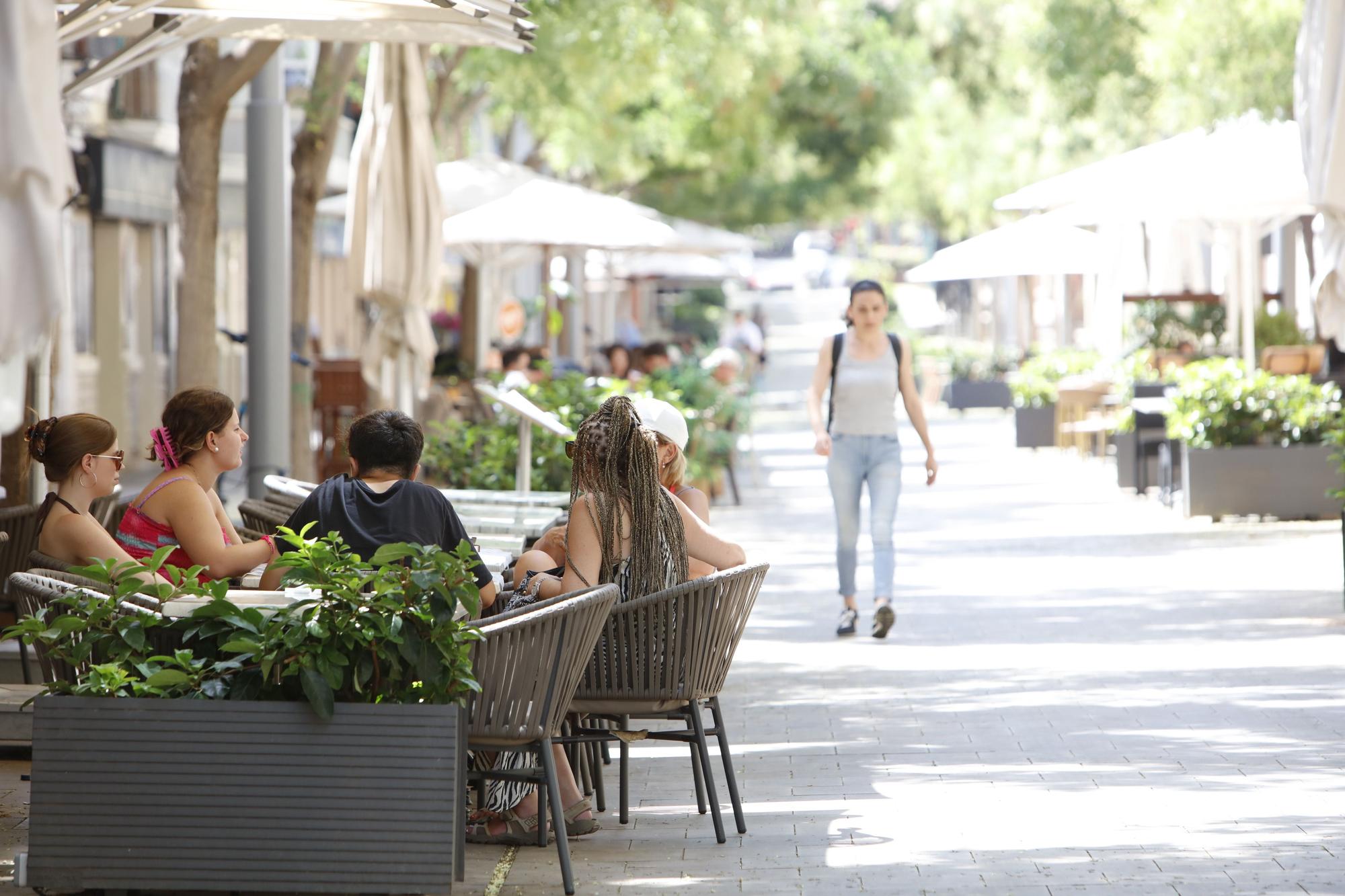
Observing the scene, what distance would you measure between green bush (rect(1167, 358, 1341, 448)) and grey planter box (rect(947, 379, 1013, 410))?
55.8 ft

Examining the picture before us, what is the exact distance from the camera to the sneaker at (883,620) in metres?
9.77

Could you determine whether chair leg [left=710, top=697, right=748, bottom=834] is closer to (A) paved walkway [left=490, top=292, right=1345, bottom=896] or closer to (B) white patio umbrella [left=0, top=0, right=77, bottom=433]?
(A) paved walkway [left=490, top=292, right=1345, bottom=896]

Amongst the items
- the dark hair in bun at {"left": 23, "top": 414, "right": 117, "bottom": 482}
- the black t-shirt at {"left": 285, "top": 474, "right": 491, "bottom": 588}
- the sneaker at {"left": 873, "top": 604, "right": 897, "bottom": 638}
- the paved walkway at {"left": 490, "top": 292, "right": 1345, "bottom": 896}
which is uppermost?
the dark hair in bun at {"left": 23, "top": 414, "right": 117, "bottom": 482}

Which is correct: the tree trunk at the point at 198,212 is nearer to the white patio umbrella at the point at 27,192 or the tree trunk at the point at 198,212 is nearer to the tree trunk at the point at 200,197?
the tree trunk at the point at 200,197

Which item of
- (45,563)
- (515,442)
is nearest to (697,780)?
(45,563)

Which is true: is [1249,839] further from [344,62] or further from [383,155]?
[344,62]

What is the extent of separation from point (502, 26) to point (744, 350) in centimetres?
2597

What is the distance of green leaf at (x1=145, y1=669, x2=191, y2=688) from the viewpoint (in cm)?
470

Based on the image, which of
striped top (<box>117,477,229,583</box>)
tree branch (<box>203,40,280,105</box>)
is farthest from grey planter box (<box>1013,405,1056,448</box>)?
striped top (<box>117,477,229,583</box>)

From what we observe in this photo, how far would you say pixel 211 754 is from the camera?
4641 millimetres

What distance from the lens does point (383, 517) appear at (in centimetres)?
564

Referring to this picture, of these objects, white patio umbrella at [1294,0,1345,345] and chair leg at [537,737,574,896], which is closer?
chair leg at [537,737,574,896]

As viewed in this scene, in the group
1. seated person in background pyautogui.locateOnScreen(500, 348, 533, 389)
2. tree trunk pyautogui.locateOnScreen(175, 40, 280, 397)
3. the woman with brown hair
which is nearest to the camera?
the woman with brown hair

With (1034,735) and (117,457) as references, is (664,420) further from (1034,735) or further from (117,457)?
(1034,735)
